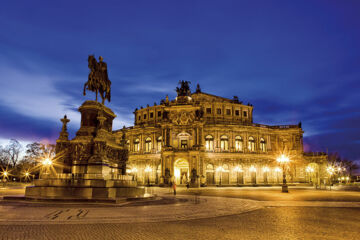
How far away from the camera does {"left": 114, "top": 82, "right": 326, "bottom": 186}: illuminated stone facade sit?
50781 mm

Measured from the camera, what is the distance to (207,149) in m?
54.6

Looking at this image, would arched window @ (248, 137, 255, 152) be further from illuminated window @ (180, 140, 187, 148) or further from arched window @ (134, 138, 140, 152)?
arched window @ (134, 138, 140, 152)

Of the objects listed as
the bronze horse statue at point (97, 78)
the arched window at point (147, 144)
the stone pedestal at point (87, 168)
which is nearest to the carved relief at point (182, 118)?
the arched window at point (147, 144)

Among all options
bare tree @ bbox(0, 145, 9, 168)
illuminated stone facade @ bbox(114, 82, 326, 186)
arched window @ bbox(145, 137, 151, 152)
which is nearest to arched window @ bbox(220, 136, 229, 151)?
illuminated stone facade @ bbox(114, 82, 326, 186)

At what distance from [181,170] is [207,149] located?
7085mm

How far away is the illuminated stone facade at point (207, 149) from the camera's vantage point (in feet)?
167

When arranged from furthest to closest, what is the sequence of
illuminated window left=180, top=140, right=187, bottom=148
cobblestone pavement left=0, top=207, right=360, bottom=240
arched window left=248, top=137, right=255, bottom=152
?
arched window left=248, top=137, right=255, bottom=152 < illuminated window left=180, top=140, right=187, bottom=148 < cobblestone pavement left=0, top=207, right=360, bottom=240

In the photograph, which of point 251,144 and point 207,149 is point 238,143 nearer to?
point 251,144

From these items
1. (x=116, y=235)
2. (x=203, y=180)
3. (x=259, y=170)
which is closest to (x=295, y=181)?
(x=259, y=170)

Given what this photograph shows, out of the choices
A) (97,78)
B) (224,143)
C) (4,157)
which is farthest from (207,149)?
(4,157)

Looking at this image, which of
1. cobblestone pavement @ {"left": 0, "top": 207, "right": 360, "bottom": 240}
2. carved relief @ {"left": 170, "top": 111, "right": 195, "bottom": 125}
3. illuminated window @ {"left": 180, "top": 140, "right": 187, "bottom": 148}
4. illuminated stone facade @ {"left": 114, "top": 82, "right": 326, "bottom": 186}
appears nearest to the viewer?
cobblestone pavement @ {"left": 0, "top": 207, "right": 360, "bottom": 240}

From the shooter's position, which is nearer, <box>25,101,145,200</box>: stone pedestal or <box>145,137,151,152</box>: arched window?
<box>25,101,145,200</box>: stone pedestal

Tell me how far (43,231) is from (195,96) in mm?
61994

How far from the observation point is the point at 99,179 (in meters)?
13.3
